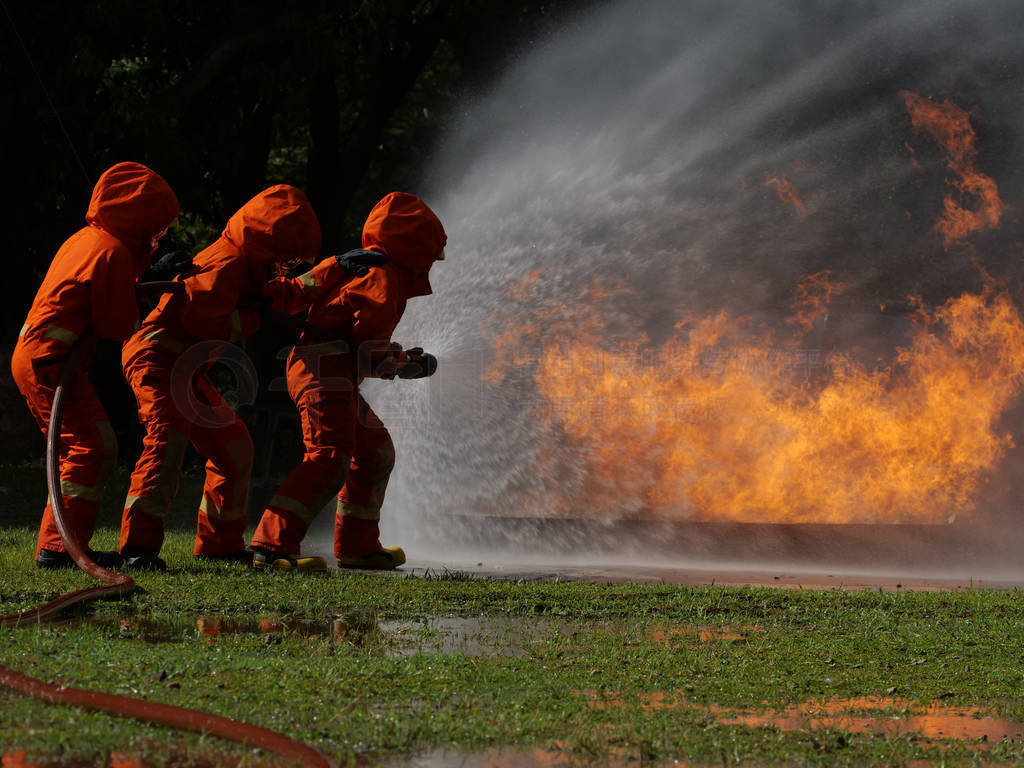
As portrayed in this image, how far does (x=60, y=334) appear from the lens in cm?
632

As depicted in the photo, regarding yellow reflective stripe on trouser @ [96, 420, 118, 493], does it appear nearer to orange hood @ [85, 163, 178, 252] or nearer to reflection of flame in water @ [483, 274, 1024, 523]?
orange hood @ [85, 163, 178, 252]

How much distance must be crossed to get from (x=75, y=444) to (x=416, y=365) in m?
2.04

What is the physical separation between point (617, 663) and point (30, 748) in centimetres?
210

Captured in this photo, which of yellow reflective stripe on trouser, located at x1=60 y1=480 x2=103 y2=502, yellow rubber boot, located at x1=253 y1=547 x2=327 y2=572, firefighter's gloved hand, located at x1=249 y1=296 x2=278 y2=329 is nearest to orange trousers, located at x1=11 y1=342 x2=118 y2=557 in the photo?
yellow reflective stripe on trouser, located at x1=60 y1=480 x2=103 y2=502

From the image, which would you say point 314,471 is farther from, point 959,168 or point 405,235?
point 959,168

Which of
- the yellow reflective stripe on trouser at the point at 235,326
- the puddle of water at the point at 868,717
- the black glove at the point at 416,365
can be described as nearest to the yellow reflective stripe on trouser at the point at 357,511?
the black glove at the point at 416,365

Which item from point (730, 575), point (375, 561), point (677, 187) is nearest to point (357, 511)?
point (375, 561)

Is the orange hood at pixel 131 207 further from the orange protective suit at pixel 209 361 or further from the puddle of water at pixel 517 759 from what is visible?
the puddle of water at pixel 517 759

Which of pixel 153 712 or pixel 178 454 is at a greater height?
pixel 178 454

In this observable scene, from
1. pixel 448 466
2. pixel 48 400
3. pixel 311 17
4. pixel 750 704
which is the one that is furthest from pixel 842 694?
pixel 311 17

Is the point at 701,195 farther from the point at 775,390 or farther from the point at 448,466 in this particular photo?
the point at 448,466

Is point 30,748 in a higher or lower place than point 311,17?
lower

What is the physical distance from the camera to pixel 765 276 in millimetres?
13086

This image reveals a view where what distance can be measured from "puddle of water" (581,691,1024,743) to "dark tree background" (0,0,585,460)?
11402mm
